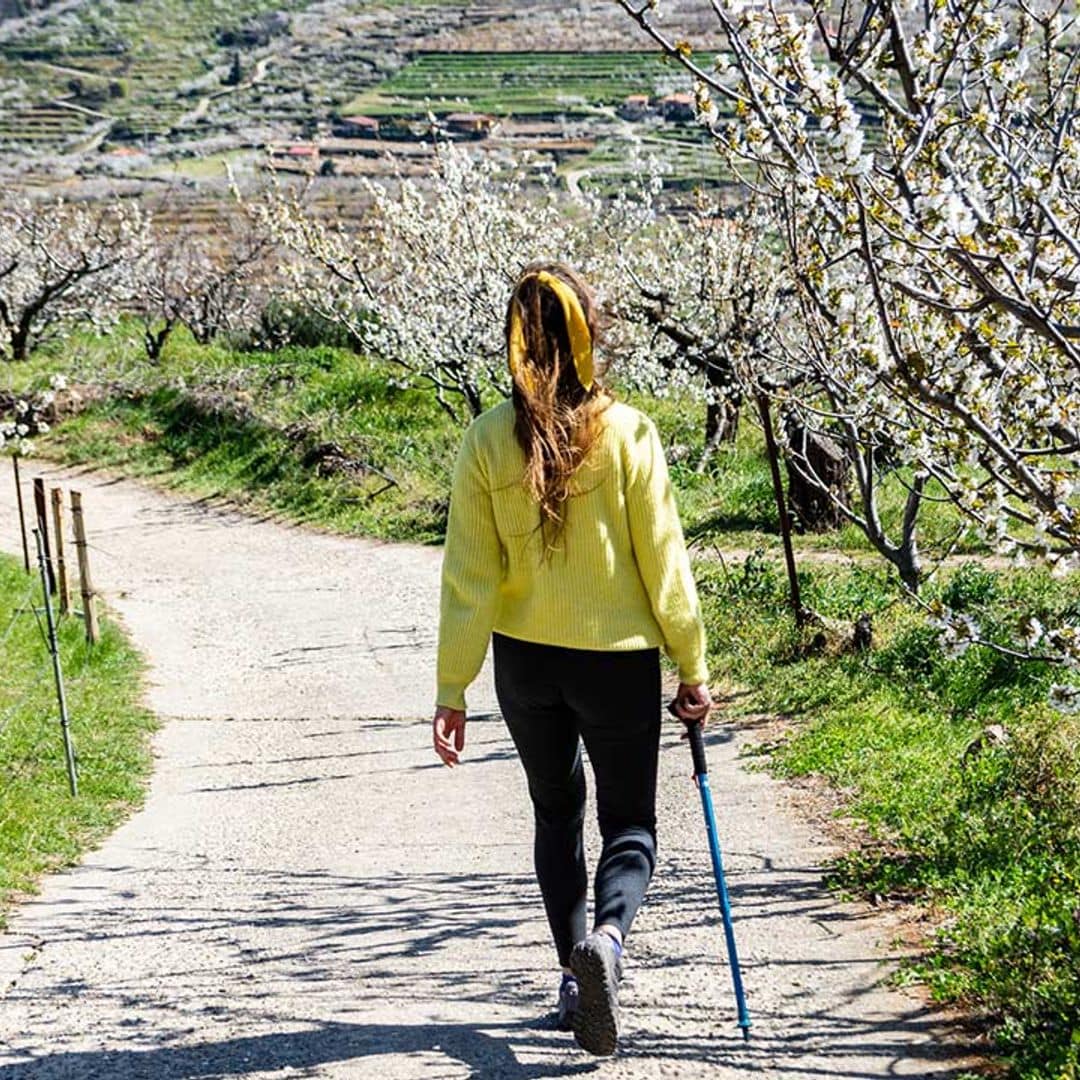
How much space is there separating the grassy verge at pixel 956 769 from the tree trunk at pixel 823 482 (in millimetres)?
1636

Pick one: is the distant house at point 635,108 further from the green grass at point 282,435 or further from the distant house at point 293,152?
the green grass at point 282,435

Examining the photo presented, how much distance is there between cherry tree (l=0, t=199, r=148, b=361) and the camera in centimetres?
2353

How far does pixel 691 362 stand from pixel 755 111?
446 inches

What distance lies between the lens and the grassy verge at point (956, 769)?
4.16m

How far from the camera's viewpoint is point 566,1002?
13.0ft

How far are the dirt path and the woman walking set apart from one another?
1.48ft

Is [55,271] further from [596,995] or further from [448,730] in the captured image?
[596,995]

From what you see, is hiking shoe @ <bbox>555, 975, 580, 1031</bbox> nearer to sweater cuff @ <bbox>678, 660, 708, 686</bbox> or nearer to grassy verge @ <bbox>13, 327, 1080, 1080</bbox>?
sweater cuff @ <bbox>678, 660, 708, 686</bbox>

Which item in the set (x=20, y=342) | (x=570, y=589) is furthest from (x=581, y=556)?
(x=20, y=342)

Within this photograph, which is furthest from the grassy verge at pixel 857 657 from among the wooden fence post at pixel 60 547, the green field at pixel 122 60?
the green field at pixel 122 60

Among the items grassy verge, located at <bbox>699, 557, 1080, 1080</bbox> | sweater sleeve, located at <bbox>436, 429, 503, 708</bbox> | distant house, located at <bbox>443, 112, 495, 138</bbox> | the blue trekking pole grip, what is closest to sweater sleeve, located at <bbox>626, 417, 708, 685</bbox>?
the blue trekking pole grip

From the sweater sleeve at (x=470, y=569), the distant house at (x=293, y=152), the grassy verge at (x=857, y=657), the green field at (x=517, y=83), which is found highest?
the green field at (x=517, y=83)

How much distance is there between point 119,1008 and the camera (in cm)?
446

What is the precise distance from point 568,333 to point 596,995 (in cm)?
160
